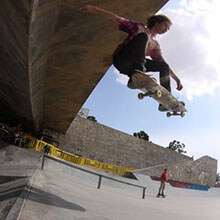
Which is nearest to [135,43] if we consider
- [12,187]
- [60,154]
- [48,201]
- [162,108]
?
[162,108]

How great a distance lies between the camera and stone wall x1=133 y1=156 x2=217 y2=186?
21.5 m

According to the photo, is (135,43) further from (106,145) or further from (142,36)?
(106,145)

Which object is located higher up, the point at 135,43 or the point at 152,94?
the point at 135,43

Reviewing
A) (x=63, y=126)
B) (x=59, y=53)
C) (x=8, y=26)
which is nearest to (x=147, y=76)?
(x=8, y=26)

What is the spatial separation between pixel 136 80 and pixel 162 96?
104cm

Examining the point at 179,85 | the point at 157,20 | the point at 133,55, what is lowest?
the point at 133,55

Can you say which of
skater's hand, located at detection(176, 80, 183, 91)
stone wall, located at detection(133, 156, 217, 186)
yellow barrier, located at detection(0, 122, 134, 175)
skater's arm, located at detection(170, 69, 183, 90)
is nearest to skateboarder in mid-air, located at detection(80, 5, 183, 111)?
skater's arm, located at detection(170, 69, 183, 90)

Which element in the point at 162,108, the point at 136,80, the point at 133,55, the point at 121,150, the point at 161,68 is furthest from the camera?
the point at 121,150

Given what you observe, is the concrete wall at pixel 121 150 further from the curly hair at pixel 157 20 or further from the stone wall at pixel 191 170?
the curly hair at pixel 157 20

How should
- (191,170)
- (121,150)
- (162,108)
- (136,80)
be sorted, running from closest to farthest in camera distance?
(136,80) < (162,108) < (121,150) < (191,170)

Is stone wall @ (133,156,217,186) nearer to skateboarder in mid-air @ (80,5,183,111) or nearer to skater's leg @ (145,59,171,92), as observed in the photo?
skater's leg @ (145,59,171,92)

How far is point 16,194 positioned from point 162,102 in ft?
11.3

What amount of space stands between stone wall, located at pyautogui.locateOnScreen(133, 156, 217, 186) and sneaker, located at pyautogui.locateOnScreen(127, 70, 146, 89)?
16672 millimetres

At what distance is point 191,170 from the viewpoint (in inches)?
1004
